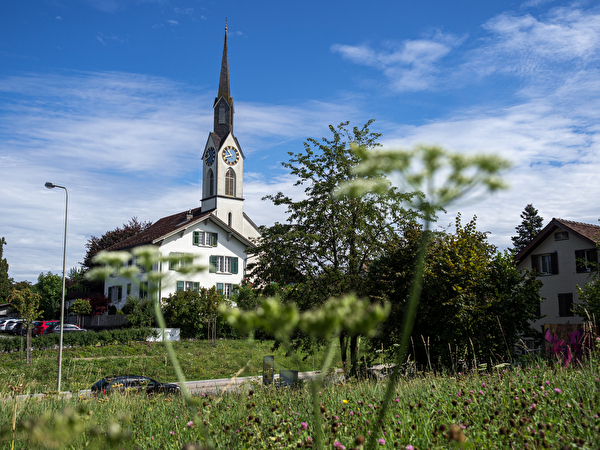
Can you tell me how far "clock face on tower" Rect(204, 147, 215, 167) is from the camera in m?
57.0

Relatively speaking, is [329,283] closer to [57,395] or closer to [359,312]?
[57,395]

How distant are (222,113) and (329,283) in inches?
1863

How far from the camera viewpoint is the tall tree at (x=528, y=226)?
68.2 m

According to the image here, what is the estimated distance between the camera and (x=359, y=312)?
1.44 m

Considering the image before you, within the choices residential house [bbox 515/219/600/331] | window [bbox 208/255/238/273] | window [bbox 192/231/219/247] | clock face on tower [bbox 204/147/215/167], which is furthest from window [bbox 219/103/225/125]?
residential house [bbox 515/219/600/331]

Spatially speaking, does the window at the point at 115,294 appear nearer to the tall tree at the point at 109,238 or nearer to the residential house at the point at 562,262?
the tall tree at the point at 109,238

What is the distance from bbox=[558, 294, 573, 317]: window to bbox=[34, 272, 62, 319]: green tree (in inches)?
2126

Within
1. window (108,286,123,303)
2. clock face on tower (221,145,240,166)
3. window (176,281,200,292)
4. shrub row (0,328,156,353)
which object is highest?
clock face on tower (221,145,240,166)

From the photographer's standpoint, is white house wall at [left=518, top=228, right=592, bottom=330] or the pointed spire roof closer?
white house wall at [left=518, top=228, right=592, bottom=330]

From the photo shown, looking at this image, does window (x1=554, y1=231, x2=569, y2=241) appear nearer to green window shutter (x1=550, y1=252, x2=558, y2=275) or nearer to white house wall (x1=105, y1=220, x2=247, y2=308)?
green window shutter (x1=550, y1=252, x2=558, y2=275)

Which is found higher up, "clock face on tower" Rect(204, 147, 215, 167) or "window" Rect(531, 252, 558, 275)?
"clock face on tower" Rect(204, 147, 215, 167)

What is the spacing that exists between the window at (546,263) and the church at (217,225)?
80.9ft

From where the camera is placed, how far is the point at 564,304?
34594mm

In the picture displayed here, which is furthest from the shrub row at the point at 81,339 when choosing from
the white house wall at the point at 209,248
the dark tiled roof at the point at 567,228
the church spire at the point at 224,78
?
the church spire at the point at 224,78
